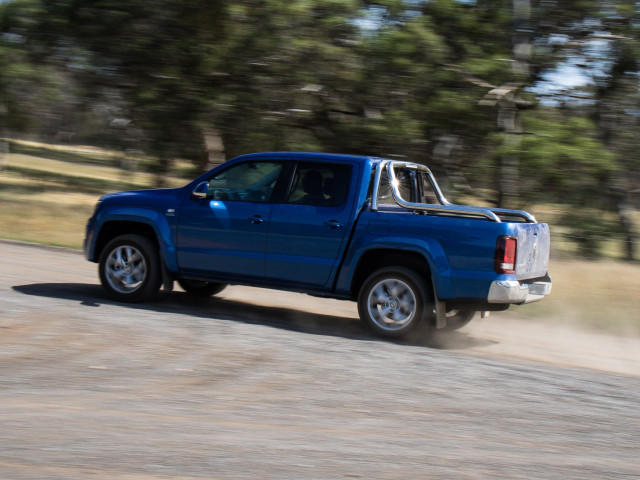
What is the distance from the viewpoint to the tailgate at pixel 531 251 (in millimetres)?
7590

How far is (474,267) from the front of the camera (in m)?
7.54

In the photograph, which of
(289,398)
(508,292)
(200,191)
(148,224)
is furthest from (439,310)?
(148,224)

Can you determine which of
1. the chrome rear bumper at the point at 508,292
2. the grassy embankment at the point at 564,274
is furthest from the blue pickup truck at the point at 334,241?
the grassy embankment at the point at 564,274

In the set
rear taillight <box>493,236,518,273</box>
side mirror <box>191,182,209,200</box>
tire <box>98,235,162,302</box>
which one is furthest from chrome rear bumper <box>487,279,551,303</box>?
tire <box>98,235,162,302</box>

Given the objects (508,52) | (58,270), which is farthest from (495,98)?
(58,270)

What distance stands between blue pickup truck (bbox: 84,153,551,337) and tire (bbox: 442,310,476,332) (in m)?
0.01

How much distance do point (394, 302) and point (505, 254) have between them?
1.22 meters

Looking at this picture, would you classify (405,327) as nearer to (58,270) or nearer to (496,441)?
(496,441)

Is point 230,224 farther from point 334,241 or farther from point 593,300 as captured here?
point 593,300

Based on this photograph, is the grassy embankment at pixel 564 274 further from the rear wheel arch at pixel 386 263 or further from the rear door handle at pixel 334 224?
the rear door handle at pixel 334 224

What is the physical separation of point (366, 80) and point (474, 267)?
9255mm

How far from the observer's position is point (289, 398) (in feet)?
18.6

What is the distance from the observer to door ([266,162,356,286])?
322 inches

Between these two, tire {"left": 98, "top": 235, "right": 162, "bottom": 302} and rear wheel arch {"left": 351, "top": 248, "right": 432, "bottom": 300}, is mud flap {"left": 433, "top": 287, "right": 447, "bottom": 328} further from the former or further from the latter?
tire {"left": 98, "top": 235, "right": 162, "bottom": 302}
